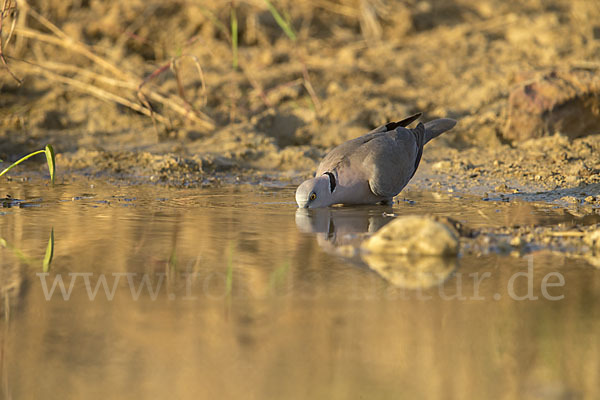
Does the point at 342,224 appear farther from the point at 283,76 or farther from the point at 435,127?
the point at 283,76

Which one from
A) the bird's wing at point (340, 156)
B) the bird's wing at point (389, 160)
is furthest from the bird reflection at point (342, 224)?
the bird's wing at point (340, 156)

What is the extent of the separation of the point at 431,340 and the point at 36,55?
23.1 feet

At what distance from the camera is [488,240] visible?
3.61 metres

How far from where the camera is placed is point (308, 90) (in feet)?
25.0

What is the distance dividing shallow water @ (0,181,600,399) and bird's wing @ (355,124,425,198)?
0.91 m

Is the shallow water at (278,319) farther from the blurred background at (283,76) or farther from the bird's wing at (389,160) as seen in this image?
the blurred background at (283,76)

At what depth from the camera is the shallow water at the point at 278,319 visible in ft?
6.79

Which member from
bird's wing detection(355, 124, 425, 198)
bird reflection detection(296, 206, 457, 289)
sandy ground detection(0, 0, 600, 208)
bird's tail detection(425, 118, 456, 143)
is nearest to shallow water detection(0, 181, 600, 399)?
bird reflection detection(296, 206, 457, 289)

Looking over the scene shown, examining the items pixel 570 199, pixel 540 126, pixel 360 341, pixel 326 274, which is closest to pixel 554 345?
pixel 360 341

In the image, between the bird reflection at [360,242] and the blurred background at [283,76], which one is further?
the blurred background at [283,76]

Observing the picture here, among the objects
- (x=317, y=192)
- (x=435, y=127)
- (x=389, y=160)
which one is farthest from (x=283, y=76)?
(x=317, y=192)

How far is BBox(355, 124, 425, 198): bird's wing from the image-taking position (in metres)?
4.96

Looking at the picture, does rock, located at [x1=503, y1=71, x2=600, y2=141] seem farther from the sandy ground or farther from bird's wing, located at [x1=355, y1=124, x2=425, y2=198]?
bird's wing, located at [x1=355, y1=124, x2=425, y2=198]

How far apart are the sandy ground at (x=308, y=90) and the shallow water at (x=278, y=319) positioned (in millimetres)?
2035
